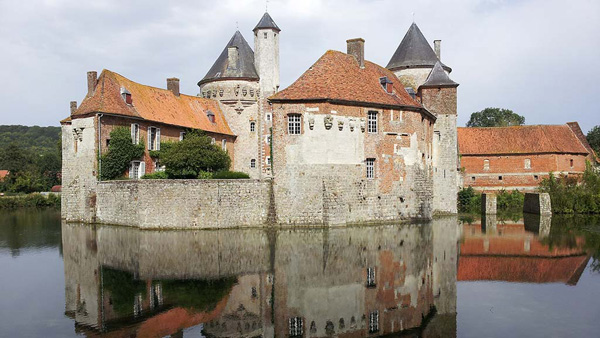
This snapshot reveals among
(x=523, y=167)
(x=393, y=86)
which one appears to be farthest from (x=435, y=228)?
(x=523, y=167)

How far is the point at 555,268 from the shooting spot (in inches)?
546

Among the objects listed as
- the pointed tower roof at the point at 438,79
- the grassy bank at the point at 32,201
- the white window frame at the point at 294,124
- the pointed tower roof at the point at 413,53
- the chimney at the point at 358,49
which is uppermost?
the pointed tower roof at the point at 413,53

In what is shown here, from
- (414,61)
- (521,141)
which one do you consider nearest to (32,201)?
(414,61)

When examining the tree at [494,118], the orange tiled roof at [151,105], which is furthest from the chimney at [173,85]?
the tree at [494,118]

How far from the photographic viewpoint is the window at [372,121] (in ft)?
77.6

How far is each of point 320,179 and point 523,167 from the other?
82.6 ft

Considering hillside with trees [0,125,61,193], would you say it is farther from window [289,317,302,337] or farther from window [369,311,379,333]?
window [369,311,379,333]

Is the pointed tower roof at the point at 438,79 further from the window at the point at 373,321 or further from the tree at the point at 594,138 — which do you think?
the tree at the point at 594,138

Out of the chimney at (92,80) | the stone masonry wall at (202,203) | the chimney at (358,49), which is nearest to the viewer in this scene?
the stone masonry wall at (202,203)

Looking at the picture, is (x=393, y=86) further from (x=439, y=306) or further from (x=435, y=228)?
(x=439, y=306)

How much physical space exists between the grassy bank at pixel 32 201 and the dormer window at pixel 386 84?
3260 centimetres

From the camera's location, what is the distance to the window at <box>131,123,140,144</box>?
92.2 feet

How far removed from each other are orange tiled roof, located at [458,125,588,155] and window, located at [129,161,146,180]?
1035 inches

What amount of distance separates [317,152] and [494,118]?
6098 cm
